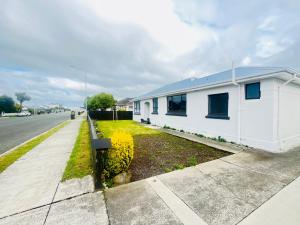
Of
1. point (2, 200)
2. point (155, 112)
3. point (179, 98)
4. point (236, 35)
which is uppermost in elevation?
point (236, 35)

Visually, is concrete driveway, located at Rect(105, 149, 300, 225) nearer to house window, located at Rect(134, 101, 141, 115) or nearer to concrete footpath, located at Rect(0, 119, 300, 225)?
concrete footpath, located at Rect(0, 119, 300, 225)

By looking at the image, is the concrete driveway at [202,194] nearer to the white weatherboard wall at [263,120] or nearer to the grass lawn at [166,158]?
the grass lawn at [166,158]

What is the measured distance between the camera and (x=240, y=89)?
7770 millimetres

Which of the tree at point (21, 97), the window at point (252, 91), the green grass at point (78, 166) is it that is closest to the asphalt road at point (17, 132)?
the green grass at point (78, 166)

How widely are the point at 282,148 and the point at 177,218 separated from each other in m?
6.70

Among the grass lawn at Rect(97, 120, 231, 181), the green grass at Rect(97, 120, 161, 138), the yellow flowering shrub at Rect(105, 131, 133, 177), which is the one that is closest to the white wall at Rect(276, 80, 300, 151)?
the grass lawn at Rect(97, 120, 231, 181)

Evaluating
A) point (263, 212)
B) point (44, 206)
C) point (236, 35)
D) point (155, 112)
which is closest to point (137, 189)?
point (44, 206)

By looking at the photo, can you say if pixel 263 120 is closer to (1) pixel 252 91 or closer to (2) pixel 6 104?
(1) pixel 252 91

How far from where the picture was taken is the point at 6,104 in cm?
6259

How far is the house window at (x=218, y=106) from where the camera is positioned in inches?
348

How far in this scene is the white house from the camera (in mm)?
6719

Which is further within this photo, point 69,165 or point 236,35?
point 236,35

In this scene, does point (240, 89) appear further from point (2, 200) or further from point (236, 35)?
point (2, 200)

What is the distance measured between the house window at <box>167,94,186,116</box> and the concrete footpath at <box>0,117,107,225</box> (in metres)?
9.25
